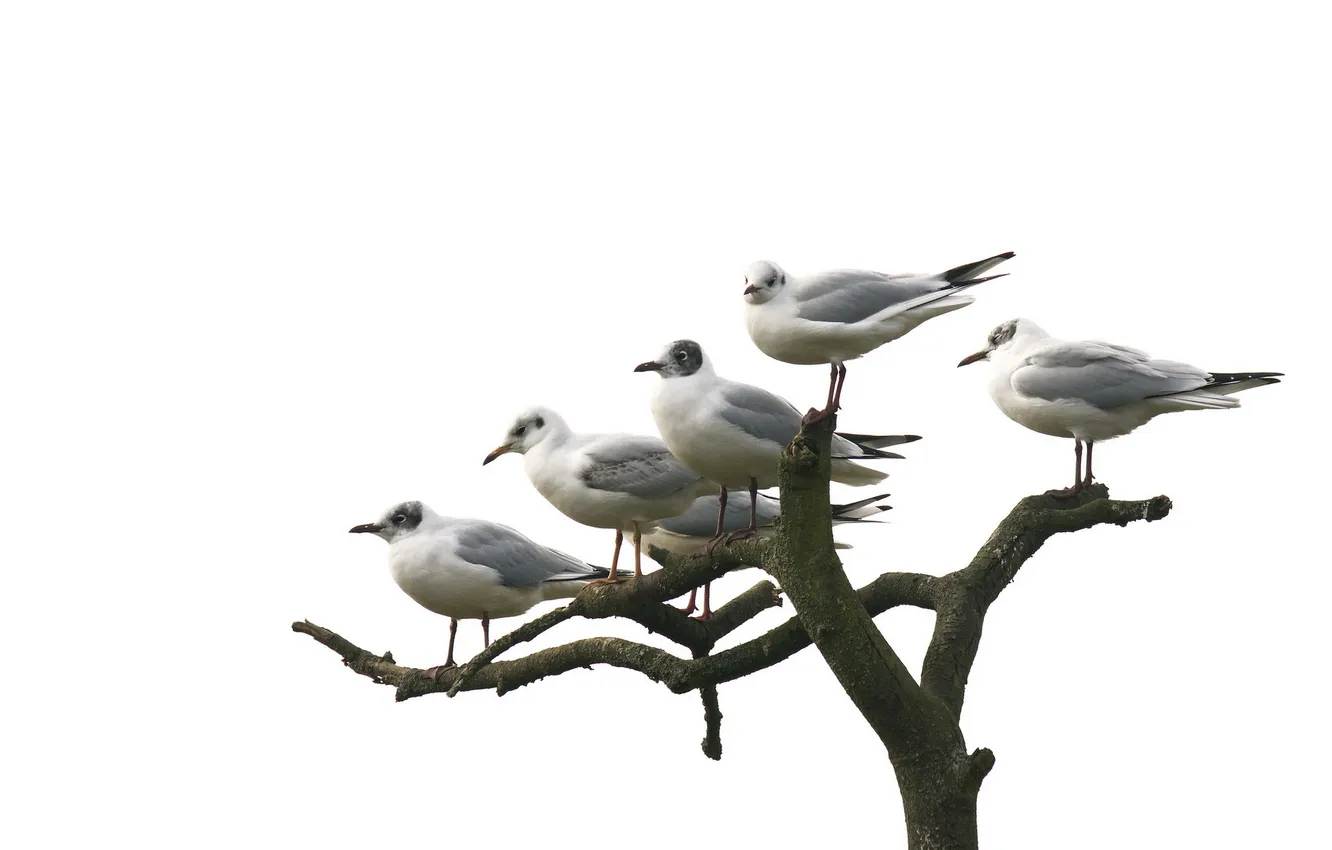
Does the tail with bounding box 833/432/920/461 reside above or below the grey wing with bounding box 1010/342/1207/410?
below

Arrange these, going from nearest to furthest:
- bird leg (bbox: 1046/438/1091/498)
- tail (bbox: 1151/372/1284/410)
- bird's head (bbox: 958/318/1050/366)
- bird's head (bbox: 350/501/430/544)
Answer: tail (bbox: 1151/372/1284/410) < bird leg (bbox: 1046/438/1091/498) < bird's head (bbox: 958/318/1050/366) < bird's head (bbox: 350/501/430/544)

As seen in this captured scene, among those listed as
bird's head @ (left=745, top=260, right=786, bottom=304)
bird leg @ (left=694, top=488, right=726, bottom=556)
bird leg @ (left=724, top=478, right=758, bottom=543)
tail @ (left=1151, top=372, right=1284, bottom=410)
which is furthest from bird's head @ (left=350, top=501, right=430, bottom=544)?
tail @ (left=1151, top=372, right=1284, bottom=410)

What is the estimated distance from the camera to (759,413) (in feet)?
25.3

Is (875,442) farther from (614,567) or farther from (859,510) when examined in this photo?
(614,567)

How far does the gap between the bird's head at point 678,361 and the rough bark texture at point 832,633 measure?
102cm

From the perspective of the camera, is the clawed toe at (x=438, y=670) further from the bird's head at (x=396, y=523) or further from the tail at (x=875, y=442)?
the tail at (x=875, y=442)

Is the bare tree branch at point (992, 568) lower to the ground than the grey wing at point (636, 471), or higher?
lower

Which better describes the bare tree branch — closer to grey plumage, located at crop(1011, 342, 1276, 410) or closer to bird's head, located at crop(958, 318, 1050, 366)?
grey plumage, located at crop(1011, 342, 1276, 410)

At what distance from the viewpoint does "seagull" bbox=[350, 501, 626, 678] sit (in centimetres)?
899

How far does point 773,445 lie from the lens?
763 cm

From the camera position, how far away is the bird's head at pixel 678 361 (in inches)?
312

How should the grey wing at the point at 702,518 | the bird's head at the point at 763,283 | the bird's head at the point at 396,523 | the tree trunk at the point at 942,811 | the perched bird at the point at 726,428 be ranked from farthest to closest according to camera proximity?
the bird's head at the point at 396,523
the grey wing at the point at 702,518
the perched bird at the point at 726,428
the bird's head at the point at 763,283
the tree trunk at the point at 942,811

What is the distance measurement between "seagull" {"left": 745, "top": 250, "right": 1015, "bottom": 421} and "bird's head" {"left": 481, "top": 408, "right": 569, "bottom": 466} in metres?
1.73

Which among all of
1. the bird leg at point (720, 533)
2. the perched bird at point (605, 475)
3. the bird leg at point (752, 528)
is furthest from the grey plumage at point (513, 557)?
the bird leg at point (752, 528)
